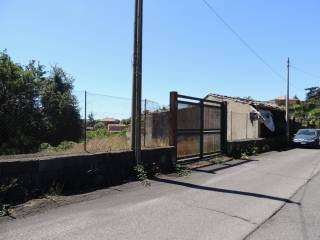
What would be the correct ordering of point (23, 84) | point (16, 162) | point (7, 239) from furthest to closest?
point (23, 84)
point (16, 162)
point (7, 239)

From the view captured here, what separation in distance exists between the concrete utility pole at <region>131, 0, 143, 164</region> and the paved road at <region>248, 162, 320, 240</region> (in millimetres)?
4400

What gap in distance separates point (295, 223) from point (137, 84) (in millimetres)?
6425

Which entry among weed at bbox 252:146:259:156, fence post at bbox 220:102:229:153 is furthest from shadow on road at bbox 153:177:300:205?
weed at bbox 252:146:259:156

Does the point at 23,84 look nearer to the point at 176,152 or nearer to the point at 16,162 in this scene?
the point at 176,152

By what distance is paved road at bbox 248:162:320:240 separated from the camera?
22.5 feet

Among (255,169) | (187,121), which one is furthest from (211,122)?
(255,169)

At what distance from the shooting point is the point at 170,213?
8.18m

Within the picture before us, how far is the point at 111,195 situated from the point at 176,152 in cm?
593

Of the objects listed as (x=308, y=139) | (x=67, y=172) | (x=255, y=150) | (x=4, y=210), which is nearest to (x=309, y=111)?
(x=308, y=139)

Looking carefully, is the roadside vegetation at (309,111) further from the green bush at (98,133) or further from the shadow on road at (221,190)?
the shadow on road at (221,190)

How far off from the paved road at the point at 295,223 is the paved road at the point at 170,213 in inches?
7.2

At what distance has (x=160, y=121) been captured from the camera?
55.1ft

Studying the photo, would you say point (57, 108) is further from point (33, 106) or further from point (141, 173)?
point (141, 173)

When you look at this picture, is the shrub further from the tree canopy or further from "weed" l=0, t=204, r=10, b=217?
the tree canopy
